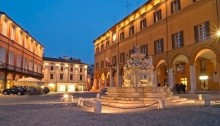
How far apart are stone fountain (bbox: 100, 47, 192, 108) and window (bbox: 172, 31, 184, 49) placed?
1041 centimetres

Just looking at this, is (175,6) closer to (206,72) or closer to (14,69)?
(206,72)

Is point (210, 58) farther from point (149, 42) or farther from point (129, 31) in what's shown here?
point (129, 31)

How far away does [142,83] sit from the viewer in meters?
18.1

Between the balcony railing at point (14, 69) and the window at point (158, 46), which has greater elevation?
the window at point (158, 46)

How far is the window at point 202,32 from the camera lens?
2389 centimetres

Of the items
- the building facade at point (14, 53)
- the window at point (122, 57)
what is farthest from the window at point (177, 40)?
the building facade at point (14, 53)

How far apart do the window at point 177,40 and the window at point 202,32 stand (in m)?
2.48

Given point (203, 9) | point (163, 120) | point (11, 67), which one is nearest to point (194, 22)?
point (203, 9)

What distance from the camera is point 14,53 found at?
134ft

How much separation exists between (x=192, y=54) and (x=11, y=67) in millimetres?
27625

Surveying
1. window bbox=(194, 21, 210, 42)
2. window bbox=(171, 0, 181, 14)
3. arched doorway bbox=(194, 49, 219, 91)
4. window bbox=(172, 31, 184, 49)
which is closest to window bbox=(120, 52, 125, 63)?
arched doorway bbox=(194, 49, 219, 91)

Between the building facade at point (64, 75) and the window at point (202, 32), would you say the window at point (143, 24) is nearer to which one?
the window at point (202, 32)

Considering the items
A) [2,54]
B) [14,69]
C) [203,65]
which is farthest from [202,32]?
[14,69]

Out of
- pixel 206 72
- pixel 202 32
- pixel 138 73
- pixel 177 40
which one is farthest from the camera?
pixel 206 72
